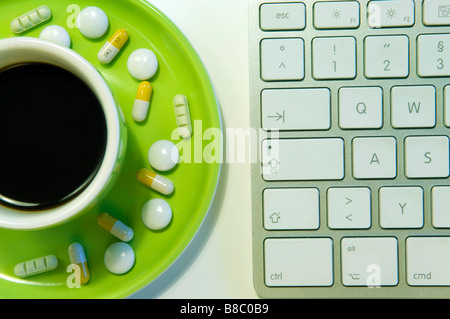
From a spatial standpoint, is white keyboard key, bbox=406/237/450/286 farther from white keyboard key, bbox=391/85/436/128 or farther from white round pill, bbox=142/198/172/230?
white round pill, bbox=142/198/172/230

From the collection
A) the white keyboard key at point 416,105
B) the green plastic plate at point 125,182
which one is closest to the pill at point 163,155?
the green plastic plate at point 125,182

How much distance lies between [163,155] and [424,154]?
0.26m

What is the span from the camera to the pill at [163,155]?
1.41 ft

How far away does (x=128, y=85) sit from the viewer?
443mm

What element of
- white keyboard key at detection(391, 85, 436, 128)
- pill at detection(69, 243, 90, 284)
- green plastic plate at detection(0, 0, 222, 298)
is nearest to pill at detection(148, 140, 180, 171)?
green plastic plate at detection(0, 0, 222, 298)

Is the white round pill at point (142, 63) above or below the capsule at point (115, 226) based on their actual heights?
above

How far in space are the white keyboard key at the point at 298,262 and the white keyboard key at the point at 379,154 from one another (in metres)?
0.09

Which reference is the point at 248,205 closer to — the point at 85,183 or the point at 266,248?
the point at 266,248

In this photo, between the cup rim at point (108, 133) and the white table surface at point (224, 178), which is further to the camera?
the white table surface at point (224, 178)

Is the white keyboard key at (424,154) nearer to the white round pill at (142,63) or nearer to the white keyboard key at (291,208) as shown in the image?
the white keyboard key at (291,208)

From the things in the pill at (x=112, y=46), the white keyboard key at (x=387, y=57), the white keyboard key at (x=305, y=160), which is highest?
the pill at (x=112, y=46)

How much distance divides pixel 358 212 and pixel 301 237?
0.06 meters
